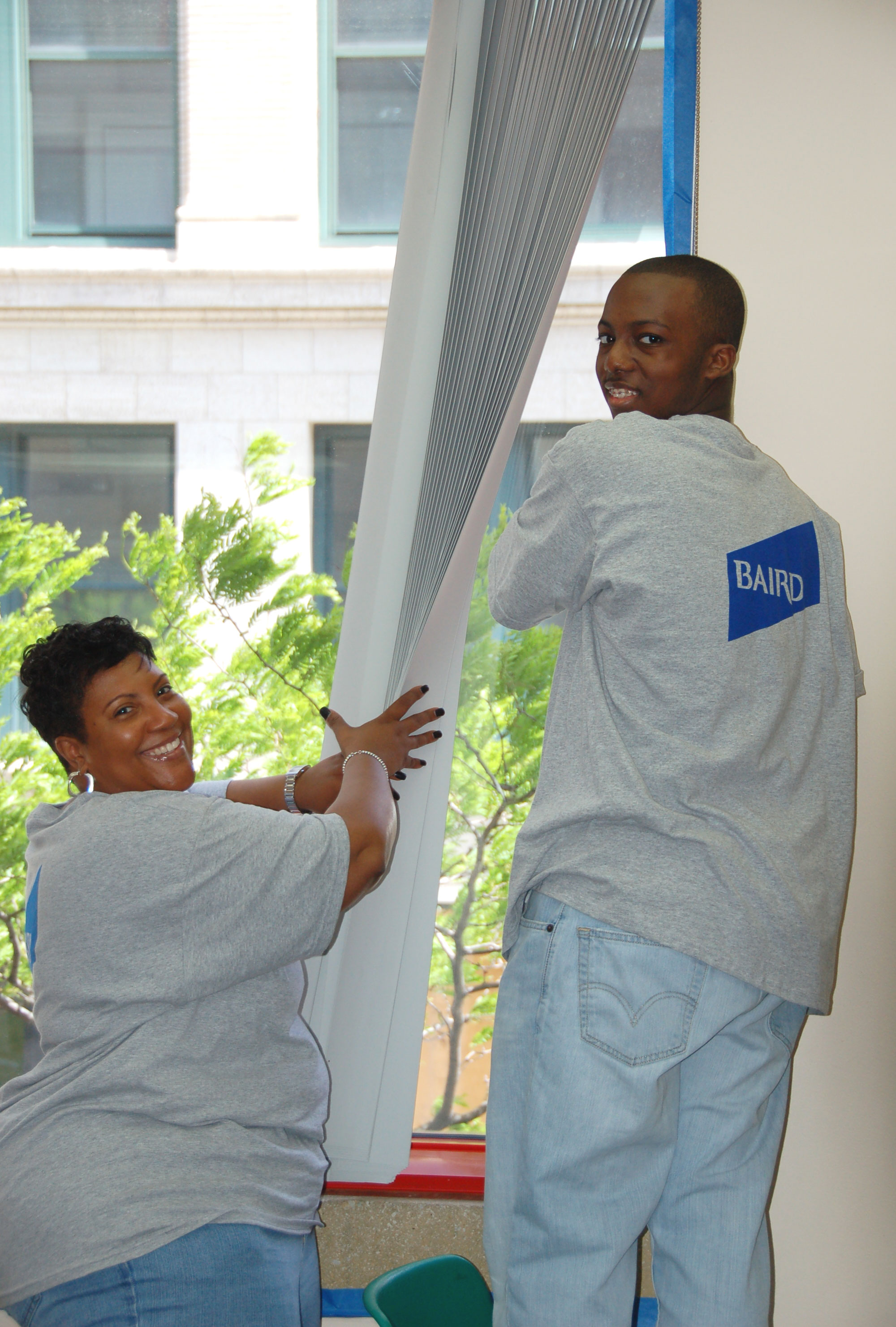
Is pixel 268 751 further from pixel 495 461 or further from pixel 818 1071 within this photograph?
pixel 818 1071

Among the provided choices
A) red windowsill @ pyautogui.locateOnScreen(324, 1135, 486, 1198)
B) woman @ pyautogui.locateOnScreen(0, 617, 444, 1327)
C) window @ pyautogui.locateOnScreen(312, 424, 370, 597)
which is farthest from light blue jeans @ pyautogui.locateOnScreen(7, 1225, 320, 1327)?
window @ pyautogui.locateOnScreen(312, 424, 370, 597)

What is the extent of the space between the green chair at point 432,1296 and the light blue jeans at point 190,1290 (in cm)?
11

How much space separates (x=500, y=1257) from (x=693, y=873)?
0.45m

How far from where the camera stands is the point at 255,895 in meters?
1.07

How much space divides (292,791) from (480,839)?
485 millimetres

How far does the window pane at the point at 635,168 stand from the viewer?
70.9 inches

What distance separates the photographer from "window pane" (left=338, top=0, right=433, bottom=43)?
77.2 inches

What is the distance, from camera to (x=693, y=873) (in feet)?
3.19

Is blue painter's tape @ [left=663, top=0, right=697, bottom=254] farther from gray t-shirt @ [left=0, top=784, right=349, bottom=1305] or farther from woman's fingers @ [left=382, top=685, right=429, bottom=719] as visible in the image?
gray t-shirt @ [left=0, top=784, right=349, bottom=1305]

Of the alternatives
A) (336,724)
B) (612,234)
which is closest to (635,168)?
(612,234)

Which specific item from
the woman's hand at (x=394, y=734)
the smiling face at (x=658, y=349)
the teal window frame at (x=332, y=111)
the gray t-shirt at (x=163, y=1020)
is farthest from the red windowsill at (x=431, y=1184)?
the teal window frame at (x=332, y=111)

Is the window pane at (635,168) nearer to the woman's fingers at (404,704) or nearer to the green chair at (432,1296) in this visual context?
the woman's fingers at (404,704)

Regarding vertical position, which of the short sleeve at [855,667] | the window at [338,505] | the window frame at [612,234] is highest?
the window frame at [612,234]

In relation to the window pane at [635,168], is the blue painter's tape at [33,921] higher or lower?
lower
